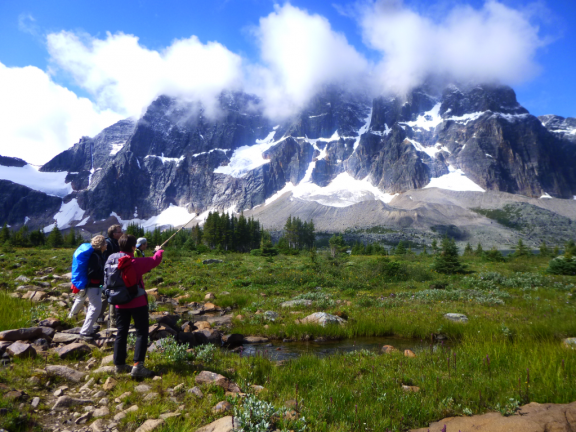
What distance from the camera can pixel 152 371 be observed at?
17.4 ft

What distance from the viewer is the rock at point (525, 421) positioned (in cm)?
360

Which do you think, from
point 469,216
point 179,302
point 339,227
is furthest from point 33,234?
point 469,216

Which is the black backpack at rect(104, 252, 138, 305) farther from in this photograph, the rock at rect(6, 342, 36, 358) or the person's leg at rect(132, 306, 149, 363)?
the rock at rect(6, 342, 36, 358)

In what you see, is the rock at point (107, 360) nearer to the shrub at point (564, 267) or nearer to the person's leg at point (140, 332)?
the person's leg at point (140, 332)

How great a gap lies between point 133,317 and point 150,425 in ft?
7.05

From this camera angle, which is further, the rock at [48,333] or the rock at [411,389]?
the rock at [48,333]

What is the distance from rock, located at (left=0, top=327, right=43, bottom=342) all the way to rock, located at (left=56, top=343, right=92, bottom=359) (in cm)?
76

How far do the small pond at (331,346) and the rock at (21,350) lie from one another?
175 inches

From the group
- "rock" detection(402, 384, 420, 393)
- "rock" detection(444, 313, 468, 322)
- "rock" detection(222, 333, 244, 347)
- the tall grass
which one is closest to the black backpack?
the tall grass

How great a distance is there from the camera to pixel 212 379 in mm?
4934

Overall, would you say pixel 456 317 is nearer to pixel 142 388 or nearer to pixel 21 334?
pixel 142 388

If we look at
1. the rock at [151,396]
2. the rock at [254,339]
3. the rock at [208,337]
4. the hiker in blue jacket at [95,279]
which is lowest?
the rock at [254,339]

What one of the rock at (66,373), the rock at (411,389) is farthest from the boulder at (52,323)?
the rock at (411,389)

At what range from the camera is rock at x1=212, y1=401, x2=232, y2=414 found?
13.3 ft
